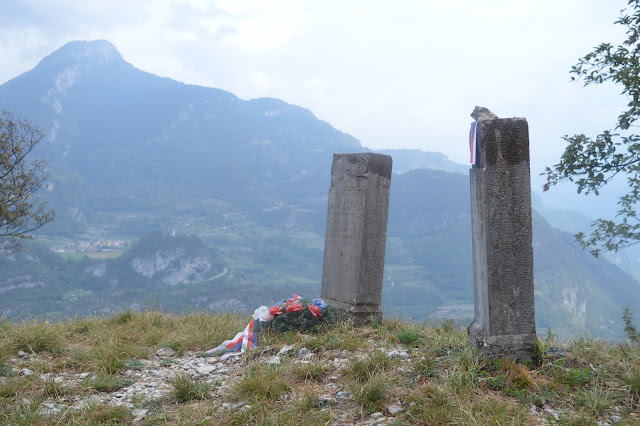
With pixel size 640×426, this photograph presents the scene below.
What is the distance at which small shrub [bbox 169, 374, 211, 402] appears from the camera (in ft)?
16.9

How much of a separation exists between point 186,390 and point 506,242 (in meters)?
3.46

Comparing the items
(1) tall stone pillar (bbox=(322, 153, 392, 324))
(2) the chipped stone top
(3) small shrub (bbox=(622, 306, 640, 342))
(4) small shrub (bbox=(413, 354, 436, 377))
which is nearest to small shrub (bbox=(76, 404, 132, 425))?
(4) small shrub (bbox=(413, 354, 436, 377))

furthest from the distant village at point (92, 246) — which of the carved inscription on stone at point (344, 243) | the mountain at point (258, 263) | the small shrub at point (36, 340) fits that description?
the carved inscription on stone at point (344, 243)

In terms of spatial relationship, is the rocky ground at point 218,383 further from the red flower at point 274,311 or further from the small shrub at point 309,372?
the red flower at point 274,311

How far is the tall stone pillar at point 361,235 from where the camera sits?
25.4ft

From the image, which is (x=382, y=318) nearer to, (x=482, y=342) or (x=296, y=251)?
(x=482, y=342)

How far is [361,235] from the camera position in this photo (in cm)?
773

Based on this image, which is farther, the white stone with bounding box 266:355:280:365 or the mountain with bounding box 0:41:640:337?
the mountain with bounding box 0:41:640:337

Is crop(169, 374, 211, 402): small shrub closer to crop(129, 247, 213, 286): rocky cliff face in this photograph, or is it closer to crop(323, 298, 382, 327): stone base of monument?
crop(323, 298, 382, 327): stone base of monument

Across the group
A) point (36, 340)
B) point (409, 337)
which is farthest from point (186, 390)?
point (36, 340)

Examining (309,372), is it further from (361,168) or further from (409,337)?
(361,168)

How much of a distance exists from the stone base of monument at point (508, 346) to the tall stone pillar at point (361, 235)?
2603 mm

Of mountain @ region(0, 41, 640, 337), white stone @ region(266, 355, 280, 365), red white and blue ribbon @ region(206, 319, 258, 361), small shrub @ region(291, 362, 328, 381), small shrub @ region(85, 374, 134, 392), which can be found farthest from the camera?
mountain @ region(0, 41, 640, 337)

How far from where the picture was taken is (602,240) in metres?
8.51
